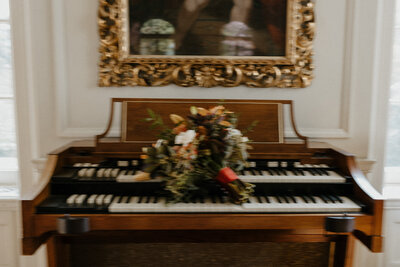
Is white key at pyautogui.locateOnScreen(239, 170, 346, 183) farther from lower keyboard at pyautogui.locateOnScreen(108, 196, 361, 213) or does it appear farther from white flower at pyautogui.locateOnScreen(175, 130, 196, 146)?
white flower at pyautogui.locateOnScreen(175, 130, 196, 146)

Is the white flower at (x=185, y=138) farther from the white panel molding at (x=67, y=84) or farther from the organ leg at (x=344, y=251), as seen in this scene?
the organ leg at (x=344, y=251)

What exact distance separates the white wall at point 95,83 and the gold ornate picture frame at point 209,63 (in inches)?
3.1

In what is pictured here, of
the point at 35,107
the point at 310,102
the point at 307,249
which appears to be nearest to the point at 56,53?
the point at 35,107

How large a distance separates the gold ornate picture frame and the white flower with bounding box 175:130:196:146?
91cm

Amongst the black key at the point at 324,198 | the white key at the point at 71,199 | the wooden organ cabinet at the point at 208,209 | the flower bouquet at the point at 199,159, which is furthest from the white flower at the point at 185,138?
the black key at the point at 324,198

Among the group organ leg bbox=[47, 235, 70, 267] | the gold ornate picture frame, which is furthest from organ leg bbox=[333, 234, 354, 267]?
organ leg bbox=[47, 235, 70, 267]

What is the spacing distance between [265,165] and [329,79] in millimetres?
1080

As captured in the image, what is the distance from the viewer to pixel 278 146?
213cm

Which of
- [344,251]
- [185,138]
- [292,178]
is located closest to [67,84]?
[185,138]

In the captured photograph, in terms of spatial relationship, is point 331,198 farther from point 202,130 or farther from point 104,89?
point 104,89

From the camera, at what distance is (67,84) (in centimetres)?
259

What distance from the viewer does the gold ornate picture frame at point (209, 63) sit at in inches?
99.0

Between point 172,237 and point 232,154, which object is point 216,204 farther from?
point 172,237

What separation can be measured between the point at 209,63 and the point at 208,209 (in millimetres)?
1305
